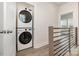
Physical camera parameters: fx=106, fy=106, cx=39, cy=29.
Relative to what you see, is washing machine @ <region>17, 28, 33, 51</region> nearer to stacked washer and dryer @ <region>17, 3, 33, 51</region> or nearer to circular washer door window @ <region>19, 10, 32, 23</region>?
stacked washer and dryer @ <region>17, 3, 33, 51</region>

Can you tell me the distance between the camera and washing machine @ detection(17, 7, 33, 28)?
1.33 m

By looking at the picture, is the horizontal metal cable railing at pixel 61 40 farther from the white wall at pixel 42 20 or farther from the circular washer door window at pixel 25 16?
the circular washer door window at pixel 25 16

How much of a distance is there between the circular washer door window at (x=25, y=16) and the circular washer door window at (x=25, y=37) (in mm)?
170

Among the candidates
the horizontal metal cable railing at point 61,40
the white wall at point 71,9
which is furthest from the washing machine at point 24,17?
the white wall at point 71,9

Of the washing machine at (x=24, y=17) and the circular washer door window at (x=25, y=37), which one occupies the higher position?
the washing machine at (x=24, y=17)

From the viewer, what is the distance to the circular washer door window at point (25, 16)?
4.43 feet

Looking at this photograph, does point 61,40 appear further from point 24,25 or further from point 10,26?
point 10,26

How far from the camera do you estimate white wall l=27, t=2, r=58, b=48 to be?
1.37 meters

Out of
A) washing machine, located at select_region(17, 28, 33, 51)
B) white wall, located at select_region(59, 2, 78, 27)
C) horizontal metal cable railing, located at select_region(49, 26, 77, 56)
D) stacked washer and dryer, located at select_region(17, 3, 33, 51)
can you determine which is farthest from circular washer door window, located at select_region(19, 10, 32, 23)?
white wall, located at select_region(59, 2, 78, 27)

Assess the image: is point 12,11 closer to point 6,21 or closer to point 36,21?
point 6,21

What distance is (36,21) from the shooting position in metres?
1.38

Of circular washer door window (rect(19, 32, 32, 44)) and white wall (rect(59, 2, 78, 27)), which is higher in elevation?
white wall (rect(59, 2, 78, 27))

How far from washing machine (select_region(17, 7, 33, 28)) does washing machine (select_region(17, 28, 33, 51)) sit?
7 cm

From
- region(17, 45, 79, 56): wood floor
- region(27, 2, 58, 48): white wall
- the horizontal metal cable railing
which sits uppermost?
region(27, 2, 58, 48): white wall
